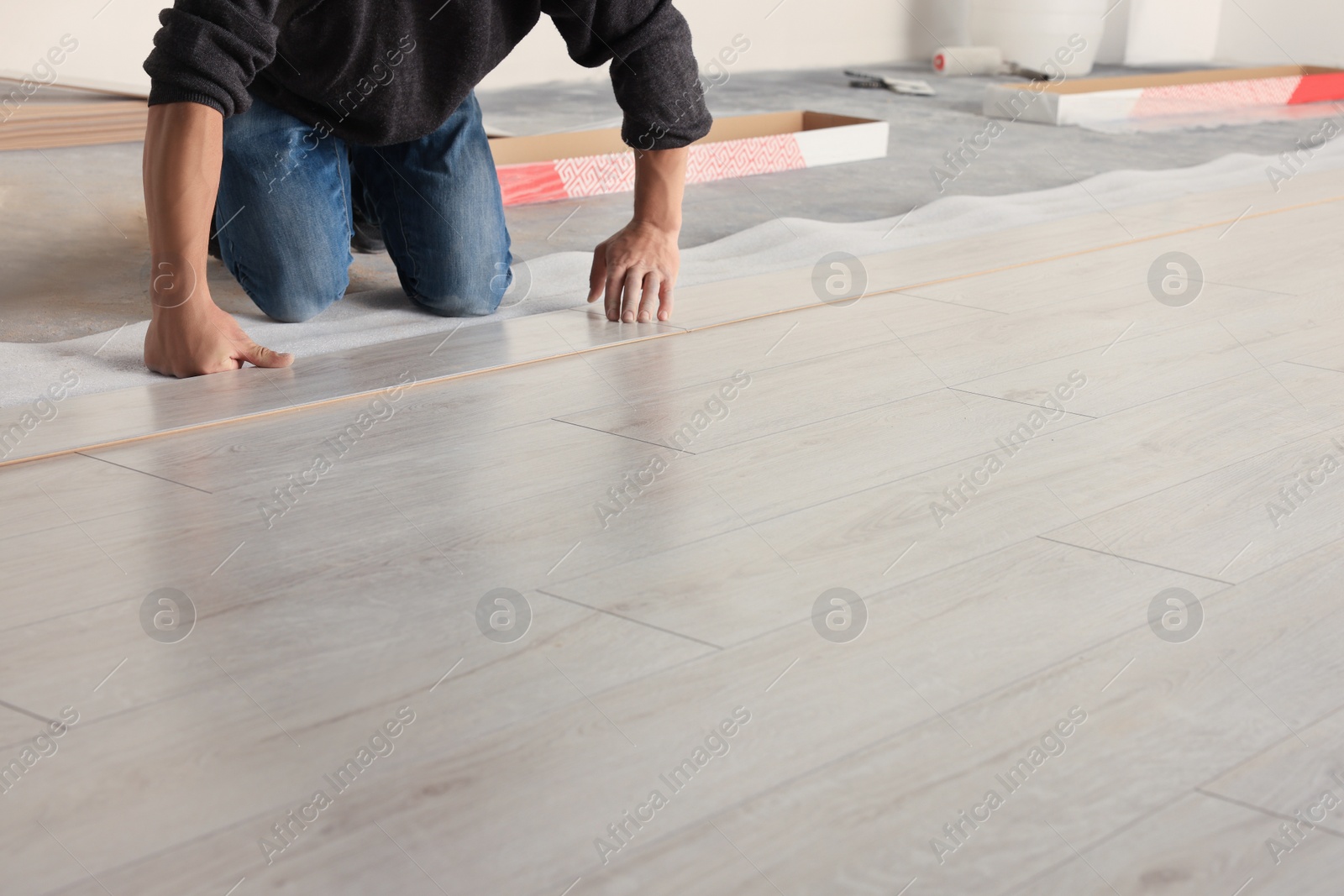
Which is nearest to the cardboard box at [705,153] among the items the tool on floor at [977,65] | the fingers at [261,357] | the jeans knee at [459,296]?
the jeans knee at [459,296]

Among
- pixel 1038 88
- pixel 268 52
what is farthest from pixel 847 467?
pixel 1038 88

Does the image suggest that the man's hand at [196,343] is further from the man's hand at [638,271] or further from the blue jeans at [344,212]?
the man's hand at [638,271]

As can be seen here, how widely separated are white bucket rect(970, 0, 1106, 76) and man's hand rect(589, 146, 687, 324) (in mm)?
5730

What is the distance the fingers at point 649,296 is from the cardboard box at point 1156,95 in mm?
3302

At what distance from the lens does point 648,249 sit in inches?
74.6

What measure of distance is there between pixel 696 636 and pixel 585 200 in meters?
2.33

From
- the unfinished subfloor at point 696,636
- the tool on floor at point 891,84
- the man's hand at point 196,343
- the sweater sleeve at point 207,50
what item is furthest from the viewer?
the tool on floor at point 891,84

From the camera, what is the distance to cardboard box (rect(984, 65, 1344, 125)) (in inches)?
185

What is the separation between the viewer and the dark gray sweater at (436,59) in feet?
5.74

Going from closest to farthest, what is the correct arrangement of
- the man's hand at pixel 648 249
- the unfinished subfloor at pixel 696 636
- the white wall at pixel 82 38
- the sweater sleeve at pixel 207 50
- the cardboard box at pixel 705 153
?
the unfinished subfloor at pixel 696 636
the sweater sleeve at pixel 207 50
the man's hand at pixel 648 249
the cardboard box at pixel 705 153
the white wall at pixel 82 38

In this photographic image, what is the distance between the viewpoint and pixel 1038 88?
196 inches

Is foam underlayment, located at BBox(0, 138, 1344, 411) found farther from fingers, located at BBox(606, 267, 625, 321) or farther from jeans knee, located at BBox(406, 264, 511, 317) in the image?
fingers, located at BBox(606, 267, 625, 321)

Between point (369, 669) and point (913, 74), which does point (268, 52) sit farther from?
point (913, 74)

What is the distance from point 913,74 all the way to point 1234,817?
6.70m
